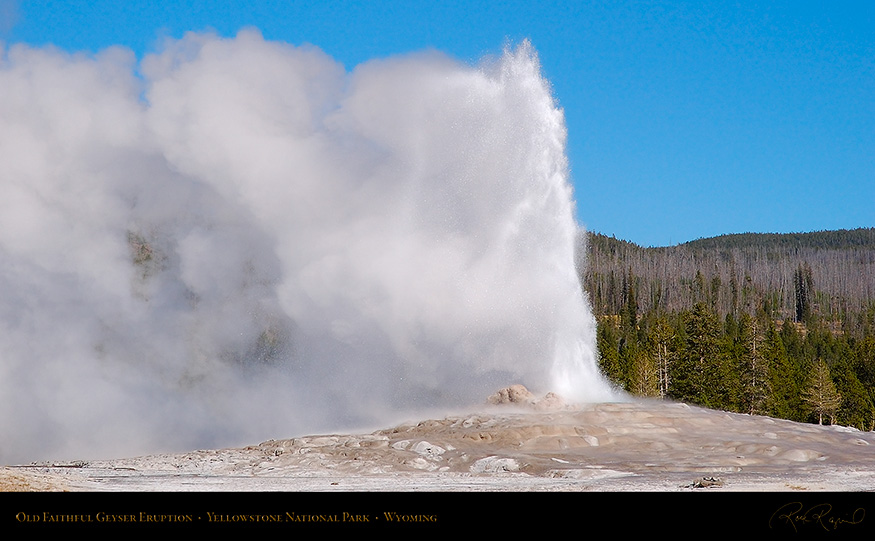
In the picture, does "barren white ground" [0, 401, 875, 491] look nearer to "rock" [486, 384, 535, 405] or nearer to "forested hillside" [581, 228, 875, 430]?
"rock" [486, 384, 535, 405]

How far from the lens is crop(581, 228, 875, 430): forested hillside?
162ft

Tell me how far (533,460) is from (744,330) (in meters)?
48.4

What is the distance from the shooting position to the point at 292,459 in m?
17.8

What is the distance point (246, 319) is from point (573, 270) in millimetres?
12170

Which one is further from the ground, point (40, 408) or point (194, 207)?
point (194, 207)

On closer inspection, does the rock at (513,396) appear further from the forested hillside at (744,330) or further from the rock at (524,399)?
the forested hillside at (744,330)

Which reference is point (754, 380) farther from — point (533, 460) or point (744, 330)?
point (533, 460)

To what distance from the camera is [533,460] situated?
1700cm
